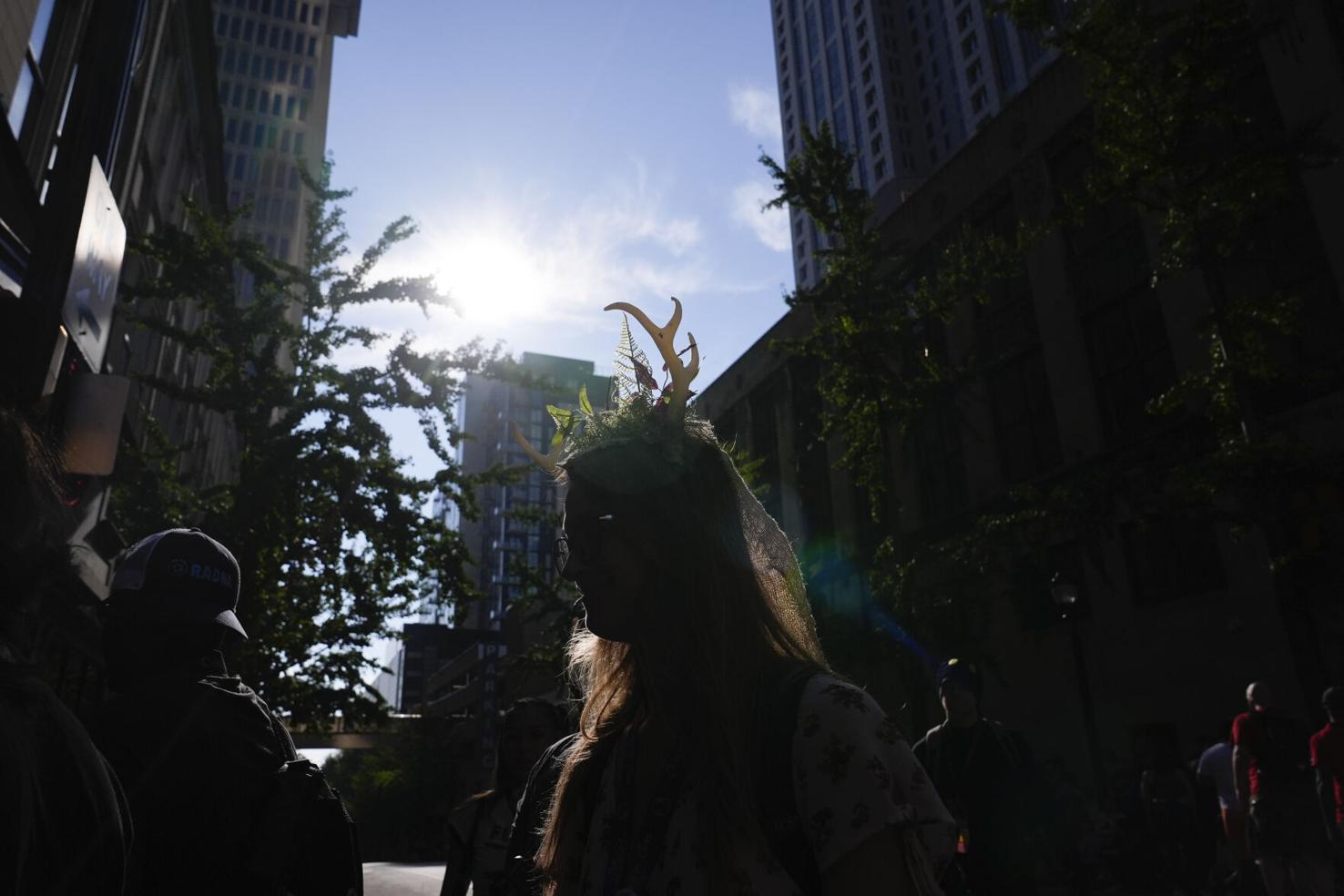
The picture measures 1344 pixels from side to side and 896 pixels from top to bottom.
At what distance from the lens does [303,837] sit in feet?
8.69

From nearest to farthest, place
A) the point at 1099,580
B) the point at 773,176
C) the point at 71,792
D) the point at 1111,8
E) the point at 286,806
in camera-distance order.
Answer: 1. the point at 71,792
2. the point at 286,806
3. the point at 1111,8
4. the point at 773,176
5. the point at 1099,580

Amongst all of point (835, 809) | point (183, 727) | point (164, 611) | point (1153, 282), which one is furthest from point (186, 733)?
point (1153, 282)

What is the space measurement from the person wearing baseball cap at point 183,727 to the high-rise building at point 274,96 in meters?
89.9

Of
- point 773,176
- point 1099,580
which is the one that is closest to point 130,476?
point 773,176

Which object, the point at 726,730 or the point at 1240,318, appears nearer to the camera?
the point at 726,730

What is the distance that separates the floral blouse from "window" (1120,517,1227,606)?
58.4 feet

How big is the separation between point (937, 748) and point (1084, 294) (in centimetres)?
1867

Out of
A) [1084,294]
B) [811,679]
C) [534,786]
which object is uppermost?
[1084,294]

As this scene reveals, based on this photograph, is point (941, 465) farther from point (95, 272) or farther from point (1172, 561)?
point (95, 272)

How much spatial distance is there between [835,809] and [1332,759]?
25.1 feet

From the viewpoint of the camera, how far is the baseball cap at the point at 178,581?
2.70 metres

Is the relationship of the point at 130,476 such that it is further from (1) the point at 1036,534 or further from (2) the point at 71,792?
(2) the point at 71,792

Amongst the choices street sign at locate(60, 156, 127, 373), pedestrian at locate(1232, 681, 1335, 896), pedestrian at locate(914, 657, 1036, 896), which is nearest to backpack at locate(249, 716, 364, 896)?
pedestrian at locate(914, 657, 1036, 896)

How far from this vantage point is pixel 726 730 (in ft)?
5.97
